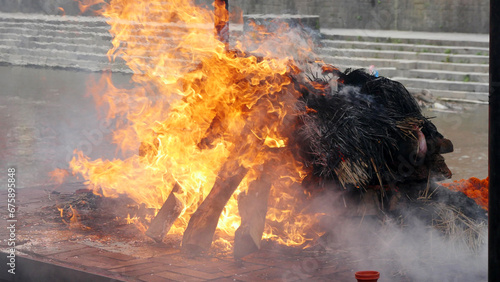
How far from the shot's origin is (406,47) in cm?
1551

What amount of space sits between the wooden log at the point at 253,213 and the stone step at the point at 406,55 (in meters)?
10.4

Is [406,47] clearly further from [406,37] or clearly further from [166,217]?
[166,217]

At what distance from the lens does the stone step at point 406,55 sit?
1446cm

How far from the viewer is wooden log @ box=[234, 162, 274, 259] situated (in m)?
4.75

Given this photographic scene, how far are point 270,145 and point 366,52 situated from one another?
11.0m

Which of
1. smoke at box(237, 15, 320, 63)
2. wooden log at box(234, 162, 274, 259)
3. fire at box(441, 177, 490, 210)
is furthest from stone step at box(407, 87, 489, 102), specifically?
wooden log at box(234, 162, 274, 259)

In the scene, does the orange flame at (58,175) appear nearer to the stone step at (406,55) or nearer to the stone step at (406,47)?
the stone step at (406,55)

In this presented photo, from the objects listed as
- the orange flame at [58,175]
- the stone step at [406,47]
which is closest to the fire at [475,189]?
the orange flame at [58,175]

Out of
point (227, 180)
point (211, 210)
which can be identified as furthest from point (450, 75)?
point (211, 210)

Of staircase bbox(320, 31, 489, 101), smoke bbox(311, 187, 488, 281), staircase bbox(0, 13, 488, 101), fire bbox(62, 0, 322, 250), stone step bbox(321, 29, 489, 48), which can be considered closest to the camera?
smoke bbox(311, 187, 488, 281)

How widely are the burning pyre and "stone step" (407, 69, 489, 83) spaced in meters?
8.97

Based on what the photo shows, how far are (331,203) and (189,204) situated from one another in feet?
3.49

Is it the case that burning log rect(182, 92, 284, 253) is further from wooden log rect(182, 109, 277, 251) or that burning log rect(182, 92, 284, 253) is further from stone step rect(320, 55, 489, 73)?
stone step rect(320, 55, 489, 73)

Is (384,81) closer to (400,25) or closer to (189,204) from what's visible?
(189,204)
